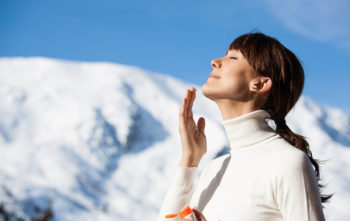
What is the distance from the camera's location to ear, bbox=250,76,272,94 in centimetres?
212

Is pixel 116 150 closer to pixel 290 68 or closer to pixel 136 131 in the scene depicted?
pixel 136 131

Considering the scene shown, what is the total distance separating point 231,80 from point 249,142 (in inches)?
14.3

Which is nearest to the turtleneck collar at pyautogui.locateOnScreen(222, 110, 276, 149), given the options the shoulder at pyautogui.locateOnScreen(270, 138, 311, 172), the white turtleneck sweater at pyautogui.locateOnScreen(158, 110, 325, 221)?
the white turtleneck sweater at pyautogui.locateOnScreen(158, 110, 325, 221)

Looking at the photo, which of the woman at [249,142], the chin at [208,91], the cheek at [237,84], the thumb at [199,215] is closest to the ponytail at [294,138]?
the woman at [249,142]

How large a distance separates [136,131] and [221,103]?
55735mm

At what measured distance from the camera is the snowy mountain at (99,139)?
136 feet

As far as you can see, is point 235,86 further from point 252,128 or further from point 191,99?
point 191,99

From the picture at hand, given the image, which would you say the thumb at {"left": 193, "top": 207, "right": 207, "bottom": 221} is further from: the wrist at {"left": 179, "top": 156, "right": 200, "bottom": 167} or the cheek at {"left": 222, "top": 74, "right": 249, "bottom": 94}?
the cheek at {"left": 222, "top": 74, "right": 249, "bottom": 94}

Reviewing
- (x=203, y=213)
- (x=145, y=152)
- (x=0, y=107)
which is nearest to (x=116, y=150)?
(x=145, y=152)

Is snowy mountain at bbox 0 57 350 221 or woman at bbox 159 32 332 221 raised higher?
snowy mountain at bbox 0 57 350 221

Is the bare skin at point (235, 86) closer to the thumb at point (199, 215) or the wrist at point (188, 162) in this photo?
the wrist at point (188, 162)

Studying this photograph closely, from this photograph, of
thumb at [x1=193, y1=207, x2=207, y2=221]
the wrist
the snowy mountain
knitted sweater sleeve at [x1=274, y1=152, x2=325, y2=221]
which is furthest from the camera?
the snowy mountain

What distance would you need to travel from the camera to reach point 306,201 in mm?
1691

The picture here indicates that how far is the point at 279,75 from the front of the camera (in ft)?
7.01
